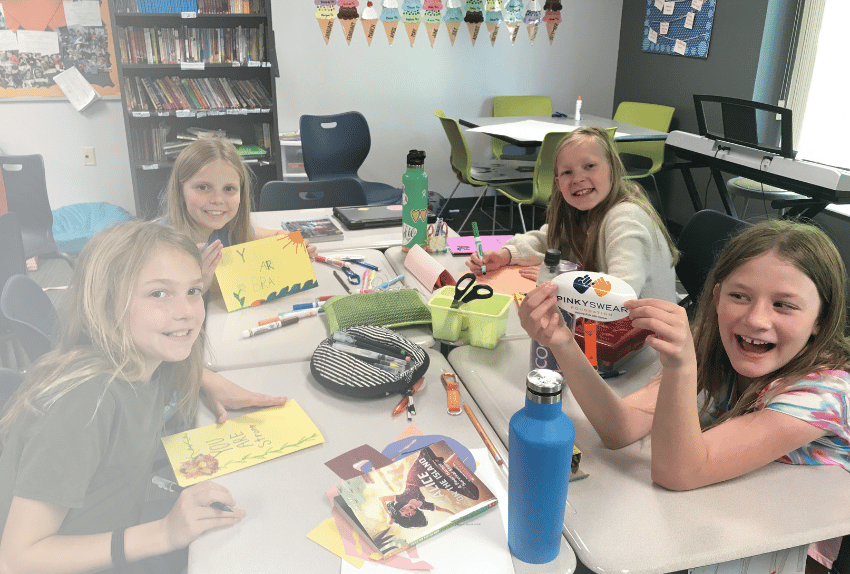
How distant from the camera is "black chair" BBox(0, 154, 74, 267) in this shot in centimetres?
47

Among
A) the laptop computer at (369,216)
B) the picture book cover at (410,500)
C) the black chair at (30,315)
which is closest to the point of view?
the black chair at (30,315)

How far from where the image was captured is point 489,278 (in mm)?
1759

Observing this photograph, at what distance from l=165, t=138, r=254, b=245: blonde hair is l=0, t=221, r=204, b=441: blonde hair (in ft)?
0.41

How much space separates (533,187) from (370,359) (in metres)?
2.87

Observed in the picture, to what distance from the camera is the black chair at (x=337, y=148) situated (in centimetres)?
371

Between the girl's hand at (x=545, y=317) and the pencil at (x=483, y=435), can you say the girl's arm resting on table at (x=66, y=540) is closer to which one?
the pencil at (x=483, y=435)

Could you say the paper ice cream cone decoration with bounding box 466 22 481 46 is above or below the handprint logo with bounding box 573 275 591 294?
above

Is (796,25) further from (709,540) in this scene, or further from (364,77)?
(709,540)

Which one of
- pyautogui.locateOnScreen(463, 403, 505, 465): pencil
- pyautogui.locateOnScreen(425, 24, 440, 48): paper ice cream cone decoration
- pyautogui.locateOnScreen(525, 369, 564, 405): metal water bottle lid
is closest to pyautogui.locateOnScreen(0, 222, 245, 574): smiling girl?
pyautogui.locateOnScreen(525, 369, 564, 405): metal water bottle lid

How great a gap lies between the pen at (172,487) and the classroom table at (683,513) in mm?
458

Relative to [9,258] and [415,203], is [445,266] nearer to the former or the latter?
[415,203]

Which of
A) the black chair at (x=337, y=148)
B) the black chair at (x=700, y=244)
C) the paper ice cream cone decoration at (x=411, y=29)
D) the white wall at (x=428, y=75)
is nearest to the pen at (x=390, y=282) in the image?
the black chair at (x=700, y=244)

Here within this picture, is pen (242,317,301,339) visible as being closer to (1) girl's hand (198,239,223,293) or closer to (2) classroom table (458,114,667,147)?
(1) girl's hand (198,239,223,293)

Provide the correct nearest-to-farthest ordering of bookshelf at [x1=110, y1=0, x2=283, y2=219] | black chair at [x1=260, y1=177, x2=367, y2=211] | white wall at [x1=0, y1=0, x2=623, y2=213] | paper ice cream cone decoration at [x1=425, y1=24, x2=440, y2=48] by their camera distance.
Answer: black chair at [x1=260, y1=177, x2=367, y2=211] → bookshelf at [x1=110, y1=0, x2=283, y2=219] → white wall at [x1=0, y1=0, x2=623, y2=213] → paper ice cream cone decoration at [x1=425, y1=24, x2=440, y2=48]
